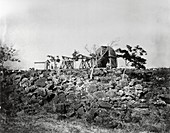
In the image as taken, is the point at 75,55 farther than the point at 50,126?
Yes

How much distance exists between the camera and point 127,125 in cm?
1883

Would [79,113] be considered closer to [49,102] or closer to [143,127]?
[49,102]

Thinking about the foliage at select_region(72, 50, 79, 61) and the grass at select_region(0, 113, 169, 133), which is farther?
the foliage at select_region(72, 50, 79, 61)

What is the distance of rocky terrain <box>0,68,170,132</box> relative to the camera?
64.5 feet

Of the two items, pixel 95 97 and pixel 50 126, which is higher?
pixel 95 97

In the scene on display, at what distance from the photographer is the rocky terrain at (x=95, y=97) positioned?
19.7 meters

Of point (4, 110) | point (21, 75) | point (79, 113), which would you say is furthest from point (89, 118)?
point (21, 75)

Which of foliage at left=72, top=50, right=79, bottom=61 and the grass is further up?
foliage at left=72, top=50, right=79, bottom=61

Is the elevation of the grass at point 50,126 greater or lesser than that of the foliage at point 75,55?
lesser

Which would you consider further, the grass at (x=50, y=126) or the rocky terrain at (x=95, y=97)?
the rocky terrain at (x=95, y=97)

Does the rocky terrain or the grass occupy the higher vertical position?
the rocky terrain

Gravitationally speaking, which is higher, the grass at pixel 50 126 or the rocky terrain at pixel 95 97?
the rocky terrain at pixel 95 97

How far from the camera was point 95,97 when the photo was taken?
21.8 m

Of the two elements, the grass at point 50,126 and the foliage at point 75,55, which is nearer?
the grass at point 50,126
